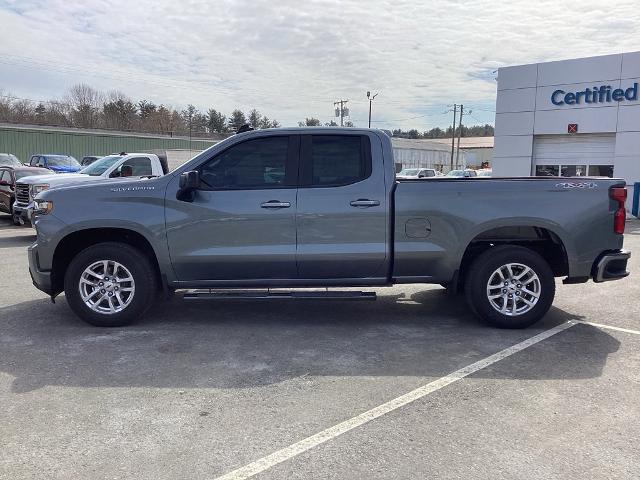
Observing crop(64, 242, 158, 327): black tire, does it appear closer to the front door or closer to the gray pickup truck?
the gray pickup truck

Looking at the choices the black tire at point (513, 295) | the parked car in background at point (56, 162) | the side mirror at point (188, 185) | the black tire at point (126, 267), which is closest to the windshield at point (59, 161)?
the parked car in background at point (56, 162)

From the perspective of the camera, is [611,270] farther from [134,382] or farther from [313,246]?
[134,382]

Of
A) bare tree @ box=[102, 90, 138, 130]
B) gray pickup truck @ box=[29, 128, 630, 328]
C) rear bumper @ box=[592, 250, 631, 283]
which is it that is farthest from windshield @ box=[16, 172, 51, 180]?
bare tree @ box=[102, 90, 138, 130]

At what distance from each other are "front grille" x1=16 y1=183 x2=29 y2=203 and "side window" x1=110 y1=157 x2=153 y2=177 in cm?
250

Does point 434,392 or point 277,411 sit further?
point 434,392

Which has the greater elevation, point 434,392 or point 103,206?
point 103,206

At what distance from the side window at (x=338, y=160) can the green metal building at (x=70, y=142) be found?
3468cm

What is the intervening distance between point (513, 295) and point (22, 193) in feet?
41.6

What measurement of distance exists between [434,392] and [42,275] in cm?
413

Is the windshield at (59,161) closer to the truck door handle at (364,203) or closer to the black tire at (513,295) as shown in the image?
the truck door handle at (364,203)

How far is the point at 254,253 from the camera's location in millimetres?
5676

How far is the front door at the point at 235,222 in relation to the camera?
564 cm

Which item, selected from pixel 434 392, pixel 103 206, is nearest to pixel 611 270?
pixel 434 392

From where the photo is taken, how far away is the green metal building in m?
38.8
